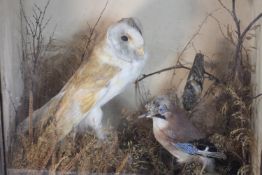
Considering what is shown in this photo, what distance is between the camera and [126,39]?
3.74ft

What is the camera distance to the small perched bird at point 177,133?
117 centimetres

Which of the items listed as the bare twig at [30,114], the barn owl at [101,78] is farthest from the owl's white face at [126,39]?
the bare twig at [30,114]

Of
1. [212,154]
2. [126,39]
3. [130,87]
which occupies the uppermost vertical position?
[126,39]

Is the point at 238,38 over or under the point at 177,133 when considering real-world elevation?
over

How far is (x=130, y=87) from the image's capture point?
117 cm

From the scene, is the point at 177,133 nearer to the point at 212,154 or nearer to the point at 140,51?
the point at 212,154

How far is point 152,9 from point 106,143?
313 millimetres

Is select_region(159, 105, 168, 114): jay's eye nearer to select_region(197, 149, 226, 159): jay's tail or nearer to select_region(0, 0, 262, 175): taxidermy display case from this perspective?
select_region(0, 0, 262, 175): taxidermy display case

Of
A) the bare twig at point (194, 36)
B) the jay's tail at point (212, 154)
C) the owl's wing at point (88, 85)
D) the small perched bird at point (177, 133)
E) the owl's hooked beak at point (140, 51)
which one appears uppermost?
the bare twig at point (194, 36)

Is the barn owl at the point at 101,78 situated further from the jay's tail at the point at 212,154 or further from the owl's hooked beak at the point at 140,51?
the jay's tail at the point at 212,154

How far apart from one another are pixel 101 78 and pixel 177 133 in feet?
0.67

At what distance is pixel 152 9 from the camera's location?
115 centimetres

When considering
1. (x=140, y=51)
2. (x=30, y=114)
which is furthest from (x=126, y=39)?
(x=30, y=114)

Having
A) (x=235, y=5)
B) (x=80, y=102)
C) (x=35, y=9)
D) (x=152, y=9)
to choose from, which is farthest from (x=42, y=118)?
(x=235, y=5)
